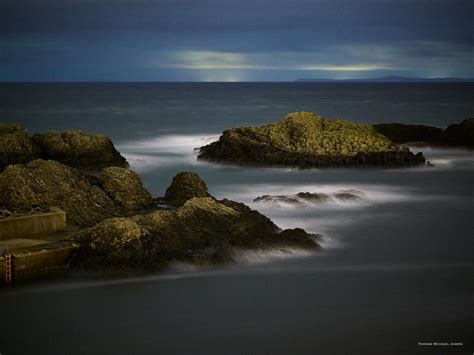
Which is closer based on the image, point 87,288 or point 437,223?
point 87,288

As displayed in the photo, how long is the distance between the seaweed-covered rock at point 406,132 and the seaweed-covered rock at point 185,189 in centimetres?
1699

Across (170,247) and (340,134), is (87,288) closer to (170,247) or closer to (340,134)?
(170,247)

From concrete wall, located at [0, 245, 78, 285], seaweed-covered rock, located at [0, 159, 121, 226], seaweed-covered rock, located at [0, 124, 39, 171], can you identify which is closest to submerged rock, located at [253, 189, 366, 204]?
seaweed-covered rock, located at [0, 159, 121, 226]

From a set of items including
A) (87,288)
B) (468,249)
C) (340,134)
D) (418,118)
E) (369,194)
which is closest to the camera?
(87,288)

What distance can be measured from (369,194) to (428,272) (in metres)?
6.49

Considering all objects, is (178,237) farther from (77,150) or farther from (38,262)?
(77,150)

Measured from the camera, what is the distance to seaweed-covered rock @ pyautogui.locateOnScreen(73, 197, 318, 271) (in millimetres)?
10594

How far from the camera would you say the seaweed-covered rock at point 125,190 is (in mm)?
13414

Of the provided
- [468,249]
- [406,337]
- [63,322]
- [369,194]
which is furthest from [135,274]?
[369,194]

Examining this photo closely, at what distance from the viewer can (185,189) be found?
46.6 feet

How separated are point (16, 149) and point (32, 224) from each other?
8690 mm

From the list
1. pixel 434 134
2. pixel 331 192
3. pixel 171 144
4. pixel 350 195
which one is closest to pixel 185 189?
pixel 350 195

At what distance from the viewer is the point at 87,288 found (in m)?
10.2

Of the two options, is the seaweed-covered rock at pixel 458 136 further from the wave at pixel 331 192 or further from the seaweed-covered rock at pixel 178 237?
the seaweed-covered rock at pixel 178 237
